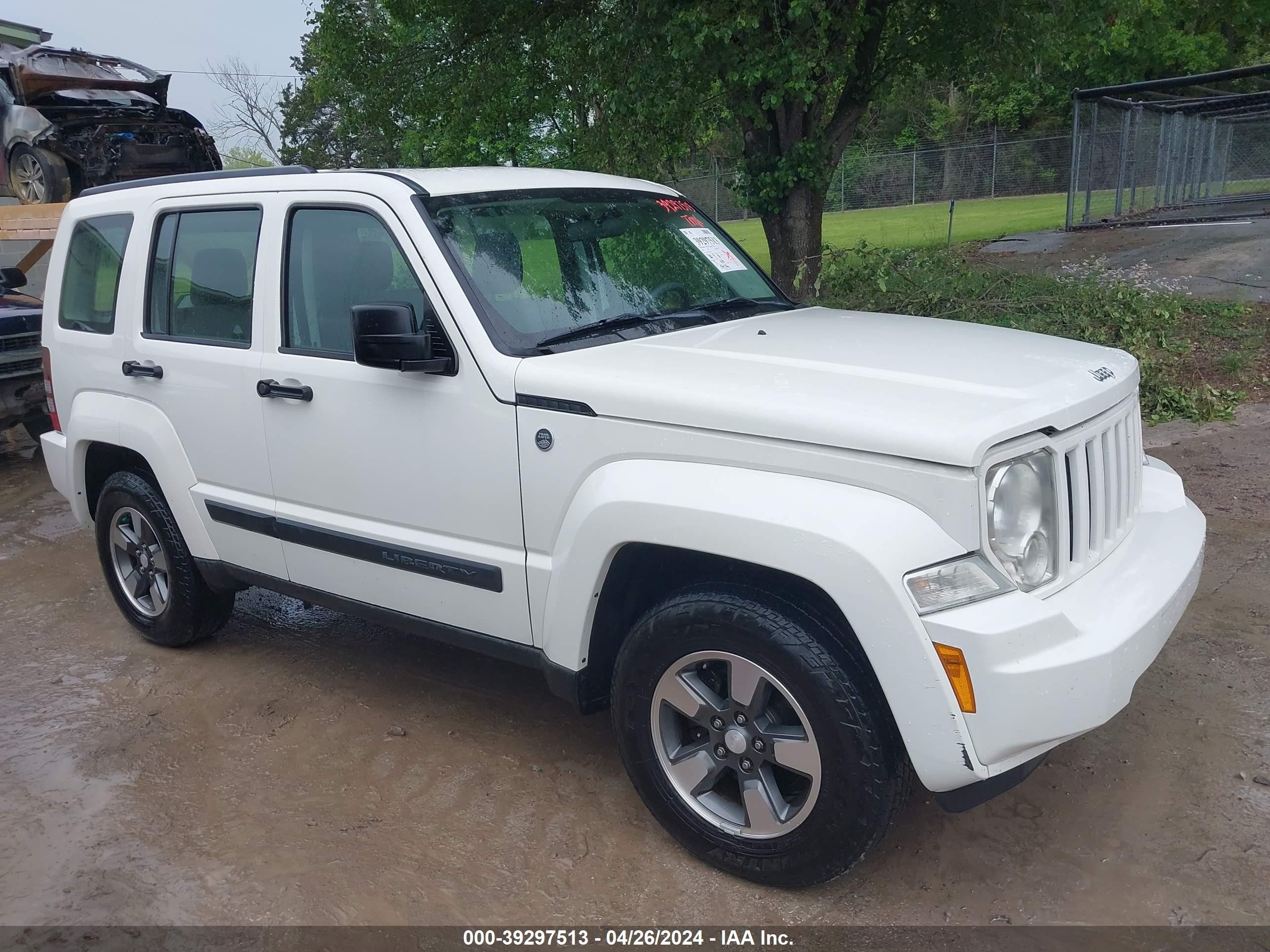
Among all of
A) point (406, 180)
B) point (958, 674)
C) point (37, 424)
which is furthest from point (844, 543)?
point (37, 424)

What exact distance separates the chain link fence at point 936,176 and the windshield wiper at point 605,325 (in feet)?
90.5

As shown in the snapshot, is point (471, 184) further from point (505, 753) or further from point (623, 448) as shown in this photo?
point (505, 753)

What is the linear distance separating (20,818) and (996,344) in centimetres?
371

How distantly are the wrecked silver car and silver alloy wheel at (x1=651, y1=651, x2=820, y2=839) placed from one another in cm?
1036

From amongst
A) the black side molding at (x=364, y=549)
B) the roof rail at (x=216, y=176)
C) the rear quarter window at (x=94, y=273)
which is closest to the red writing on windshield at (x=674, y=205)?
the roof rail at (x=216, y=176)

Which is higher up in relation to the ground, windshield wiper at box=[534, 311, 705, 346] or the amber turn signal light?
windshield wiper at box=[534, 311, 705, 346]

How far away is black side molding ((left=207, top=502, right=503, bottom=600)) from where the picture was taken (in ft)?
11.5

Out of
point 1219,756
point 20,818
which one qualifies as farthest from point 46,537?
point 1219,756

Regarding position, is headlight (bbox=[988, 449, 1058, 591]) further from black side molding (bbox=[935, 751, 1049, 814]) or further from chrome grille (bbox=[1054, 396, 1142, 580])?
black side molding (bbox=[935, 751, 1049, 814])

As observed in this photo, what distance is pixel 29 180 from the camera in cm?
1182

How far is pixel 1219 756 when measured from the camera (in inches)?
141

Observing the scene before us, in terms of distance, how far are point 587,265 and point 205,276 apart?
1687 millimetres

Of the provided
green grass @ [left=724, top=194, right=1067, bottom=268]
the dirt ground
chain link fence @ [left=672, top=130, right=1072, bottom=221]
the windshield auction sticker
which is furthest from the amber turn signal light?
chain link fence @ [left=672, top=130, right=1072, bottom=221]

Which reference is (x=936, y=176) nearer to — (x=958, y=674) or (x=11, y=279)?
(x=11, y=279)
